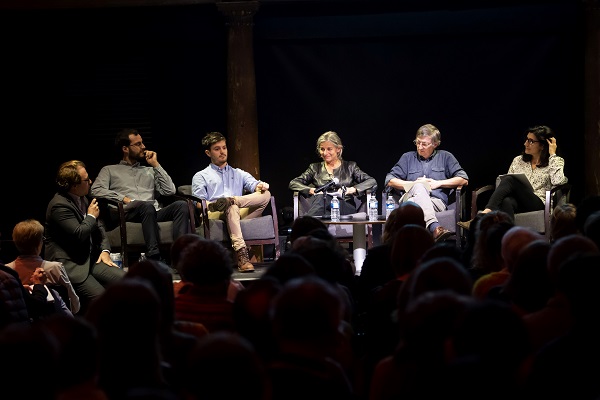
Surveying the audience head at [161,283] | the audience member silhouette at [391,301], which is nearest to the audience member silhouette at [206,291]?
the audience head at [161,283]

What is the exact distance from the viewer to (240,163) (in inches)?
303

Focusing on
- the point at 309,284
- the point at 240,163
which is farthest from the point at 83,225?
the point at 309,284

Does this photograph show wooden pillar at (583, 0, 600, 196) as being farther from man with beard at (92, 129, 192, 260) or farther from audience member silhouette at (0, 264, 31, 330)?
audience member silhouette at (0, 264, 31, 330)

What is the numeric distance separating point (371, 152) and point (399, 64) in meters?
0.83

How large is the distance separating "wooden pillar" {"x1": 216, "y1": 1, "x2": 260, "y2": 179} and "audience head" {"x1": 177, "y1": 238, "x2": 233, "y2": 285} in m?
4.58

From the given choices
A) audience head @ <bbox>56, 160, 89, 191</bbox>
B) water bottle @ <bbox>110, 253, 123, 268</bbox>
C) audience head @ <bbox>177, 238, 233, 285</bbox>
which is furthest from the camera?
water bottle @ <bbox>110, 253, 123, 268</bbox>

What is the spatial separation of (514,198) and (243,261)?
2.20m

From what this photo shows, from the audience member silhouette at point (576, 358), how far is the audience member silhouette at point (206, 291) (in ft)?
3.81

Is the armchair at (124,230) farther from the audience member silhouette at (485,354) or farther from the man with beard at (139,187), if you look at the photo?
the audience member silhouette at (485,354)

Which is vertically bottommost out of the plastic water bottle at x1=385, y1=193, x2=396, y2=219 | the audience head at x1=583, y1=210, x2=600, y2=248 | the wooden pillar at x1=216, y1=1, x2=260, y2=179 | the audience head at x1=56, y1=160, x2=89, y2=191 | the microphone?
the audience head at x1=583, y1=210, x2=600, y2=248

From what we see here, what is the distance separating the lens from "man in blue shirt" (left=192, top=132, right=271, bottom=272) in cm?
692

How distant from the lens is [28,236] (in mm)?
4875

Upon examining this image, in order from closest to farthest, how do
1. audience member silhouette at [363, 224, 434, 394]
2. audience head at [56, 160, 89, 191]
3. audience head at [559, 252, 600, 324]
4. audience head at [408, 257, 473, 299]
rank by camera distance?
audience head at [559, 252, 600, 324], audience head at [408, 257, 473, 299], audience member silhouette at [363, 224, 434, 394], audience head at [56, 160, 89, 191]

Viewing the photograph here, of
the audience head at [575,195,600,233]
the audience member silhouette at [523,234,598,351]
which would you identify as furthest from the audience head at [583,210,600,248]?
the audience member silhouette at [523,234,598,351]
